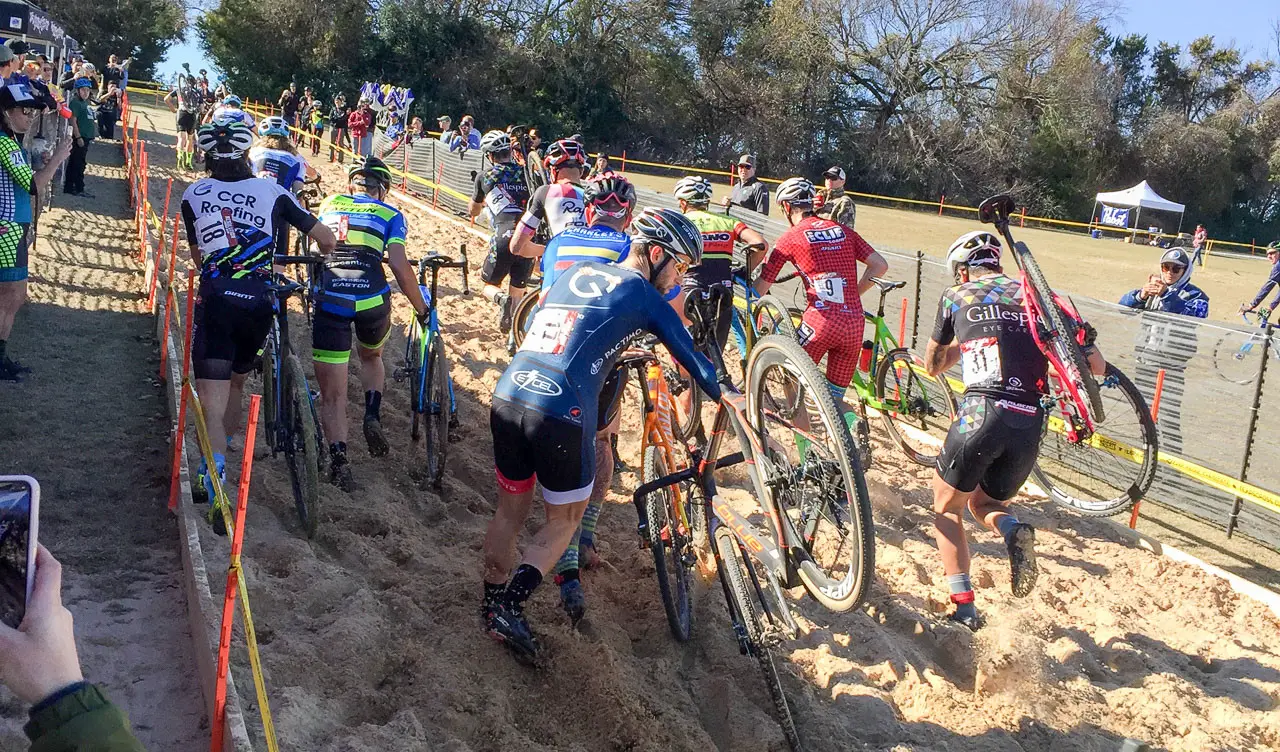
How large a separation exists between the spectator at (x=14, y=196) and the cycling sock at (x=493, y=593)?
4468 millimetres

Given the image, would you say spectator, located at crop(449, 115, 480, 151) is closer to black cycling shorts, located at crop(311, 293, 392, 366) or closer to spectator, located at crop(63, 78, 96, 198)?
spectator, located at crop(63, 78, 96, 198)

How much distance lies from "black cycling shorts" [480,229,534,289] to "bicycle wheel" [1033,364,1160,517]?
4.41m

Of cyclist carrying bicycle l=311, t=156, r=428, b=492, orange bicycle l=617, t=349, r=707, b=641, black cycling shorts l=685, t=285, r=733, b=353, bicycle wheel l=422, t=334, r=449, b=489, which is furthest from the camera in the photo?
bicycle wheel l=422, t=334, r=449, b=489

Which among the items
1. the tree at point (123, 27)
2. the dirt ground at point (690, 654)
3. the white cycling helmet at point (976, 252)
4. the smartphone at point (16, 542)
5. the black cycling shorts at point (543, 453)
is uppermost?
the tree at point (123, 27)

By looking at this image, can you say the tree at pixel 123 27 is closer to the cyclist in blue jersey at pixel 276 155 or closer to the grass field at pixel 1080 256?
the grass field at pixel 1080 256

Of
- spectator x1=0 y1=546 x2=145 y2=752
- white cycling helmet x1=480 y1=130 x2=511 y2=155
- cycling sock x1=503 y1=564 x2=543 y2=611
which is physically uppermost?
white cycling helmet x1=480 y1=130 x2=511 y2=155

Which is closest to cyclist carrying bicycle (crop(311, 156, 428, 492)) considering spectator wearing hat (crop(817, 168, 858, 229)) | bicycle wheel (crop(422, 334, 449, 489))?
bicycle wheel (crop(422, 334, 449, 489))

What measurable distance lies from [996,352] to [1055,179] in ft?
142

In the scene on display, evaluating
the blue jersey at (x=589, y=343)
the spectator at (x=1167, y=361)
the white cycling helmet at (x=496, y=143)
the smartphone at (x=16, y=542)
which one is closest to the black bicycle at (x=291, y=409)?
the blue jersey at (x=589, y=343)

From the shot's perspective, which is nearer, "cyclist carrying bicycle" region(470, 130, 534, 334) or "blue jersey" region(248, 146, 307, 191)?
"blue jersey" region(248, 146, 307, 191)

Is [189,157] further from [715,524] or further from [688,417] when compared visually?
[715,524]

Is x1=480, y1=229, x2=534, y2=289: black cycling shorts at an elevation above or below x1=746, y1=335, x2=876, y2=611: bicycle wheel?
above

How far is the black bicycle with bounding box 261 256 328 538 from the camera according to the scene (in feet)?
15.8

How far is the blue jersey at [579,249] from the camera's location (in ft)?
16.6
